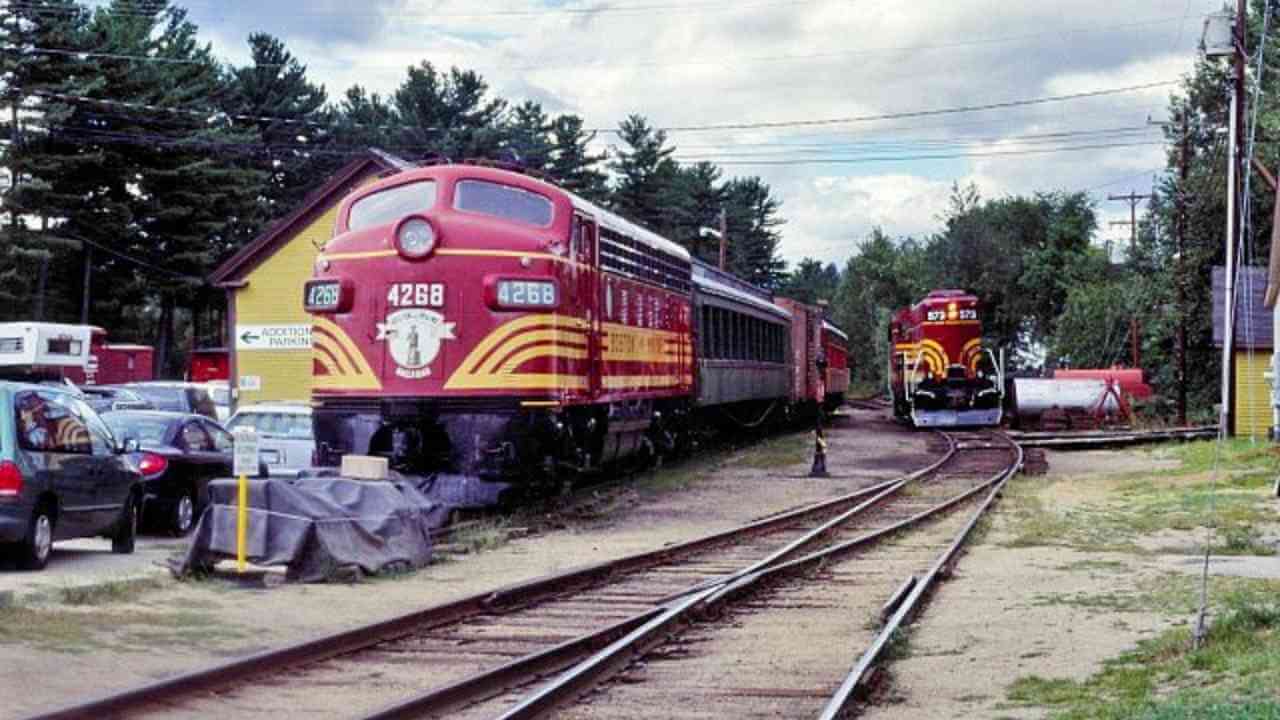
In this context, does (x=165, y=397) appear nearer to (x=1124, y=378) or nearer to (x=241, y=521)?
(x=241, y=521)

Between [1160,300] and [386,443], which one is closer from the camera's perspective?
[386,443]

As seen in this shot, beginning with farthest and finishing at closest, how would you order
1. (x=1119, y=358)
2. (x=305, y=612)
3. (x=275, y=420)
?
1. (x=1119, y=358)
2. (x=275, y=420)
3. (x=305, y=612)

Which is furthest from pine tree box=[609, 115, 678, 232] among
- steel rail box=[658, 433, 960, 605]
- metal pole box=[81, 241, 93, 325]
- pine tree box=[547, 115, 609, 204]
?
steel rail box=[658, 433, 960, 605]

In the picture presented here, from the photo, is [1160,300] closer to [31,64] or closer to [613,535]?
[31,64]

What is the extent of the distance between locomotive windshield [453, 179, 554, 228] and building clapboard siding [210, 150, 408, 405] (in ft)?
76.4

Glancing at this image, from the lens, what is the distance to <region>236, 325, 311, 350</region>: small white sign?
1727 inches

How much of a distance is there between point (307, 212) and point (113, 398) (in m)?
11.8

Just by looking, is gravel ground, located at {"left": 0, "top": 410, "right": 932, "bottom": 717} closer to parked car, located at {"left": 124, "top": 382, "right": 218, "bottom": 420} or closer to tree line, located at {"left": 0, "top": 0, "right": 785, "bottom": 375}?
parked car, located at {"left": 124, "top": 382, "right": 218, "bottom": 420}

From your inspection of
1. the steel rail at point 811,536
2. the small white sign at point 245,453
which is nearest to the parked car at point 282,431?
the steel rail at point 811,536

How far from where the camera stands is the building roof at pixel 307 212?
41281mm

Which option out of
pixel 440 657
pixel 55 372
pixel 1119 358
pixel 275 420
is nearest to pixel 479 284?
pixel 275 420

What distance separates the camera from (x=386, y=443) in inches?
765

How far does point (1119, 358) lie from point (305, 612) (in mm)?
68039

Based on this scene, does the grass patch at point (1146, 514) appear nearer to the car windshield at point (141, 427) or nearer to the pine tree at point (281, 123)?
the car windshield at point (141, 427)
